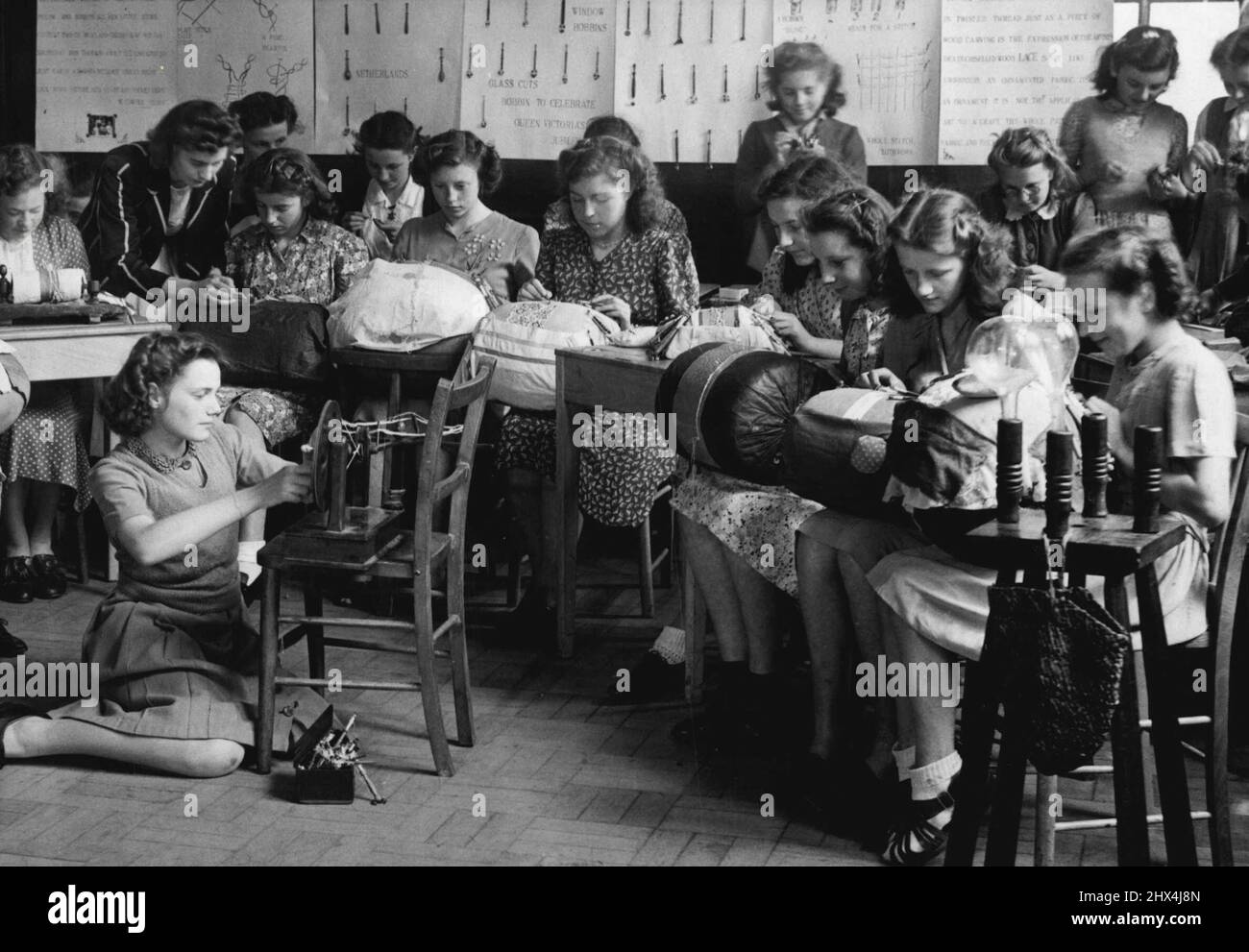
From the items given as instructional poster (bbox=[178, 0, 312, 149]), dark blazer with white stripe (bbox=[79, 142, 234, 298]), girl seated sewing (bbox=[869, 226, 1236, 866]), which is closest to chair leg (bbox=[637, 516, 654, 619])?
girl seated sewing (bbox=[869, 226, 1236, 866])

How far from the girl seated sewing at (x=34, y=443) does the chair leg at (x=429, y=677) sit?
213 centimetres

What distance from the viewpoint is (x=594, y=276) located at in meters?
5.19

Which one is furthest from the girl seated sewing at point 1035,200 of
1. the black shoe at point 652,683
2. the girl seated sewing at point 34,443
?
the girl seated sewing at point 34,443

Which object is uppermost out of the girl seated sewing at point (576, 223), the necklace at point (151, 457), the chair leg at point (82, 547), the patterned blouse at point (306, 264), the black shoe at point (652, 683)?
the girl seated sewing at point (576, 223)

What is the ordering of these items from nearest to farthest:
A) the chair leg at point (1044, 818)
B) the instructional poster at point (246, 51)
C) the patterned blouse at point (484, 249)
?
1. the chair leg at point (1044, 818)
2. the patterned blouse at point (484, 249)
3. the instructional poster at point (246, 51)

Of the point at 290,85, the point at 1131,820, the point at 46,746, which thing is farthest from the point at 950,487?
the point at 290,85

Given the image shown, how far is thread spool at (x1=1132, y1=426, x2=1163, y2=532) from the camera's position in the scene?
8.63 ft

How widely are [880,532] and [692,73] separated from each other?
138 inches

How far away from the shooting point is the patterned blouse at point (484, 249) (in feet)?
18.6

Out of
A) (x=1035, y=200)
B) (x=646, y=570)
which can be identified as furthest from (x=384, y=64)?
(x=1035, y=200)

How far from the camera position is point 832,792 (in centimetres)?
364

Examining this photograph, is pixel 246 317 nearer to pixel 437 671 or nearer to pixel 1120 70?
pixel 437 671


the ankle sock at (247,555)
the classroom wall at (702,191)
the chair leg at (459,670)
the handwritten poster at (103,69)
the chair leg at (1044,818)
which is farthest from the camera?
the handwritten poster at (103,69)

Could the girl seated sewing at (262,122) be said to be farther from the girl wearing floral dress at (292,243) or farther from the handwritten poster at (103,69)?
the handwritten poster at (103,69)
